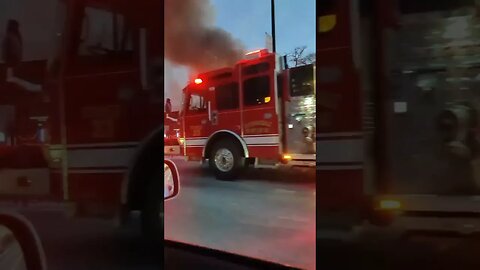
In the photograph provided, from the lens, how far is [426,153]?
4.93 feet

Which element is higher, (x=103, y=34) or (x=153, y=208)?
(x=103, y=34)

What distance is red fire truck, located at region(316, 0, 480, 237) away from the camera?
1451mm

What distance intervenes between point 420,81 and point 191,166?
1.00 meters

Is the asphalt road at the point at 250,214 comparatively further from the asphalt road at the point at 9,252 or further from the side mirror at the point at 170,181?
the asphalt road at the point at 9,252

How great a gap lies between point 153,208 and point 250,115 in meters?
0.52

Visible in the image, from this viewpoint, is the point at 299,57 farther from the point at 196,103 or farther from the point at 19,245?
the point at 19,245

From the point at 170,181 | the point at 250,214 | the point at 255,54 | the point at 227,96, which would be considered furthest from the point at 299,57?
the point at 170,181

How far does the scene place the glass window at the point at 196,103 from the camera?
2.17 m

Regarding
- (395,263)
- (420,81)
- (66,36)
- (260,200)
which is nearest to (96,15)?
(66,36)

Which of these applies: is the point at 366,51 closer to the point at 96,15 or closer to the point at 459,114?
the point at 459,114

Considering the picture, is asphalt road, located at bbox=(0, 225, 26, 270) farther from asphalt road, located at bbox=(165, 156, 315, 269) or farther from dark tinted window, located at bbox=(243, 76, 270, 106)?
dark tinted window, located at bbox=(243, 76, 270, 106)

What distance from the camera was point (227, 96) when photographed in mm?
2189

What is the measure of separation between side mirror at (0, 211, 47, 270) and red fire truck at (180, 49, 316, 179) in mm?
679

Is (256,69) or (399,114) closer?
(399,114)
